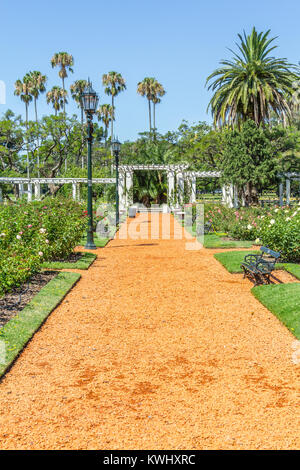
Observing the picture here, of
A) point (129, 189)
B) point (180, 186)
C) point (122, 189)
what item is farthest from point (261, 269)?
point (129, 189)

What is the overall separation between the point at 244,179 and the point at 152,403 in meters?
20.9

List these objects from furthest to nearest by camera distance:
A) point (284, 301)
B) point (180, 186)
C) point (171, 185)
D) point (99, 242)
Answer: point (171, 185) < point (180, 186) < point (99, 242) < point (284, 301)

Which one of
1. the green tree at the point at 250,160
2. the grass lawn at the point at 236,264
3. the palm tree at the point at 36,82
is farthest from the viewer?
the palm tree at the point at 36,82

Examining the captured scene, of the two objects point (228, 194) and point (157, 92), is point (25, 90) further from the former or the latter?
point (228, 194)

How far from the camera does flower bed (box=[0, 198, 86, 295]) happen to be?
7.80 metres

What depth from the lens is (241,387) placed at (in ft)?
14.7

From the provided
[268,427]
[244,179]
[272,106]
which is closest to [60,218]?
[268,427]

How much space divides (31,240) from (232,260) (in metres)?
4.97

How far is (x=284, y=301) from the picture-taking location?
7.39 meters

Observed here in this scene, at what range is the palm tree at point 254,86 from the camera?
75.5 feet

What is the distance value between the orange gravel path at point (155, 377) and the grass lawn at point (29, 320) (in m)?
0.13
